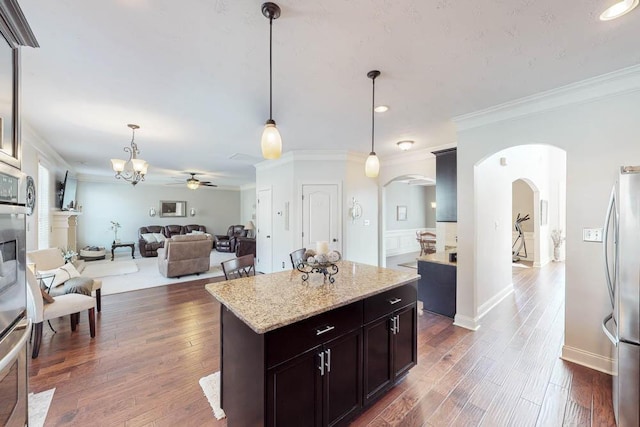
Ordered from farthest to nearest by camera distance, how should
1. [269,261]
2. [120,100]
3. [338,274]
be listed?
[269,261] < [120,100] < [338,274]

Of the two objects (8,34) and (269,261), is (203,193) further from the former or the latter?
(8,34)

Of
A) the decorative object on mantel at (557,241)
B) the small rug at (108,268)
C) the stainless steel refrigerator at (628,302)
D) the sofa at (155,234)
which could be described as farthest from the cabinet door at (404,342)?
the sofa at (155,234)

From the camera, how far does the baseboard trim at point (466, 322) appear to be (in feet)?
10.6

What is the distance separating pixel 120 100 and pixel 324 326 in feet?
10.5

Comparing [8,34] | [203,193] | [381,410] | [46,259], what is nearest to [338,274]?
[381,410]

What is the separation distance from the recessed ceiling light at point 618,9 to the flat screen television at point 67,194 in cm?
875

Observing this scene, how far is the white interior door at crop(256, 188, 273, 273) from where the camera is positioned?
234 inches

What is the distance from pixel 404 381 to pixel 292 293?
53.5 inches

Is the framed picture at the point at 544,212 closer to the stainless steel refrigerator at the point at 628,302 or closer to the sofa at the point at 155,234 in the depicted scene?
the stainless steel refrigerator at the point at 628,302

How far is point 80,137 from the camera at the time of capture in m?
4.24

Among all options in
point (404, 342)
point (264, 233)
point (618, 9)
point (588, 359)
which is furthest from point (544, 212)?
point (264, 233)

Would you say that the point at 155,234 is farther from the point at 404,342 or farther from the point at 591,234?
the point at 591,234

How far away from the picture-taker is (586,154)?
2439 mm

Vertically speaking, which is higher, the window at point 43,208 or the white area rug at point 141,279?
the window at point 43,208
